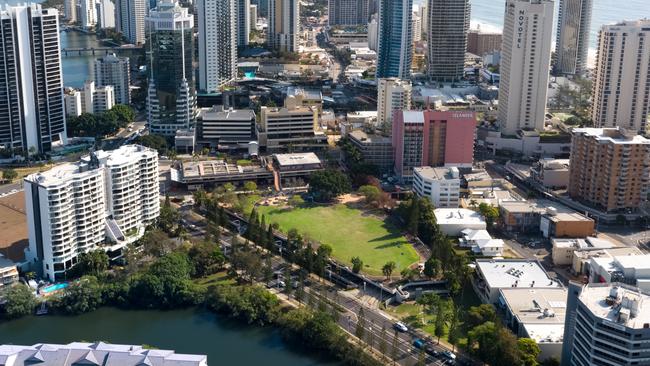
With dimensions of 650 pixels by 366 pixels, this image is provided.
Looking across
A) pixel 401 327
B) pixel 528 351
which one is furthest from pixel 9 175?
pixel 528 351

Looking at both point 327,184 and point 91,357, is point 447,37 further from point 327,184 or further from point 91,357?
point 91,357

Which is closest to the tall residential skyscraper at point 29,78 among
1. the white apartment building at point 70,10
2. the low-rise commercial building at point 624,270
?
the low-rise commercial building at point 624,270

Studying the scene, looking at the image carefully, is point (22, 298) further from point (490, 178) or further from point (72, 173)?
point (490, 178)

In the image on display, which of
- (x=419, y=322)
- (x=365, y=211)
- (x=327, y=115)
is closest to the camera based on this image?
(x=419, y=322)

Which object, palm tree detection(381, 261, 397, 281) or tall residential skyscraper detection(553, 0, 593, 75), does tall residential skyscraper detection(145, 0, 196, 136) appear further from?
tall residential skyscraper detection(553, 0, 593, 75)

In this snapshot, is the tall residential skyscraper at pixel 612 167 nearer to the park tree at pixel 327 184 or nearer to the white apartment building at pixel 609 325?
the park tree at pixel 327 184

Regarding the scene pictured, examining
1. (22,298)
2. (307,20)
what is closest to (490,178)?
(22,298)
